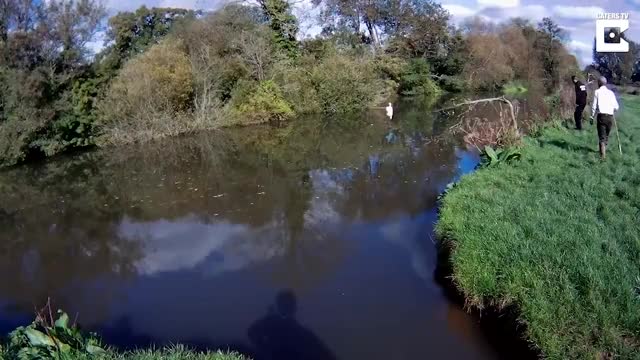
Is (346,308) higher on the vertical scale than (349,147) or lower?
higher

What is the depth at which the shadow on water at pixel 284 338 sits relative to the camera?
613 centimetres

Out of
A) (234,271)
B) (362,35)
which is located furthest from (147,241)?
(362,35)

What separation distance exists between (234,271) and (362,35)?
4068 cm

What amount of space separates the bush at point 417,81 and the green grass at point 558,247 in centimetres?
3445

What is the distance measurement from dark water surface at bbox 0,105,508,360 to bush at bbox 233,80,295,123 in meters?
10.1

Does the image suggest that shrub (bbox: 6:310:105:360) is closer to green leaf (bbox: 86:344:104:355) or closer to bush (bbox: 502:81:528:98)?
green leaf (bbox: 86:344:104:355)

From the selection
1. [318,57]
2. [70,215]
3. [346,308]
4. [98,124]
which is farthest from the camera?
[318,57]

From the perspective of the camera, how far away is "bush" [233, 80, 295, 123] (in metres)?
29.0

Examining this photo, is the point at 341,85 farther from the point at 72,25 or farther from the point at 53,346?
the point at 53,346

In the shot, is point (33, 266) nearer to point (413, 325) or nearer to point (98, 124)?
point (413, 325)

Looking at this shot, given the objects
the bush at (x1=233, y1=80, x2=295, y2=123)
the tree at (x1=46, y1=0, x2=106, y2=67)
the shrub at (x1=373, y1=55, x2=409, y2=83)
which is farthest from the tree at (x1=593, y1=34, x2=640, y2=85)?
the tree at (x1=46, y1=0, x2=106, y2=67)

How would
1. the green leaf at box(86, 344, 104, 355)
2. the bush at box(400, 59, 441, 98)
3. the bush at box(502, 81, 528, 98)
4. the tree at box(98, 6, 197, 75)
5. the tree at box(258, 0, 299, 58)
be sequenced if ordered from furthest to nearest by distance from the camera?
the bush at box(502, 81, 528, 98)
the bush at box(400, 59, 441, 98)
the tree at box(258, 0, 299, 58)
the tree at box(98, 6, 197, 75)
the green leaf at box(86, 344, 104, 355)

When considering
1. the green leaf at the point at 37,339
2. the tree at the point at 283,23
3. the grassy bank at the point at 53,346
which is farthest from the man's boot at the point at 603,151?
the tree at the point at 283,23

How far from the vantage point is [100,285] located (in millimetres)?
8695
